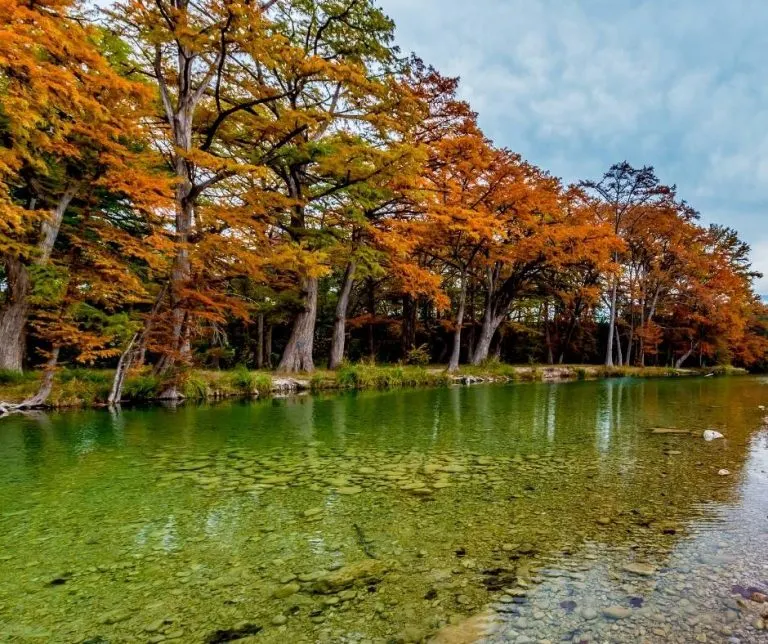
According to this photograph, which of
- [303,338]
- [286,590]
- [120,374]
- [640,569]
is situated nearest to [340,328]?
[303,338]

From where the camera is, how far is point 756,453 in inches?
218

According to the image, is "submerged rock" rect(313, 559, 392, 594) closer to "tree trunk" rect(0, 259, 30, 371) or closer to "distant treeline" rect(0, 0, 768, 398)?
"distant treeline" rect(0, 0, 768, 398)

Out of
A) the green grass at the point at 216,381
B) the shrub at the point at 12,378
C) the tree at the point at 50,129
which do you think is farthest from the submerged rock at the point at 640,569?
the shrub at the point at 12,378

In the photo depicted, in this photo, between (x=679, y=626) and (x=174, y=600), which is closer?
(x=679, y=626)

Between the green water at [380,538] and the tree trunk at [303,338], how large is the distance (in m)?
8.57

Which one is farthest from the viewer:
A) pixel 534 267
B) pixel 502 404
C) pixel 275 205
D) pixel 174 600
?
pixel 534 267

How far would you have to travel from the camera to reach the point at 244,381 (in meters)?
12.2

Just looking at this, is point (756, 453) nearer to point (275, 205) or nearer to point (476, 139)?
point (275, 205)

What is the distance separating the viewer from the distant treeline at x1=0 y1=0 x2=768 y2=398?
847 cm

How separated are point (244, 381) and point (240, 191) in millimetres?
5806

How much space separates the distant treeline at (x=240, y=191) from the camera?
847cm

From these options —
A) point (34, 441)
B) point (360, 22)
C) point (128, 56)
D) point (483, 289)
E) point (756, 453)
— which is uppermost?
point (360, 22)

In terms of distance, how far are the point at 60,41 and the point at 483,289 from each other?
21.3 metres

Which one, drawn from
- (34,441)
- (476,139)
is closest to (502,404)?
(34,441)
